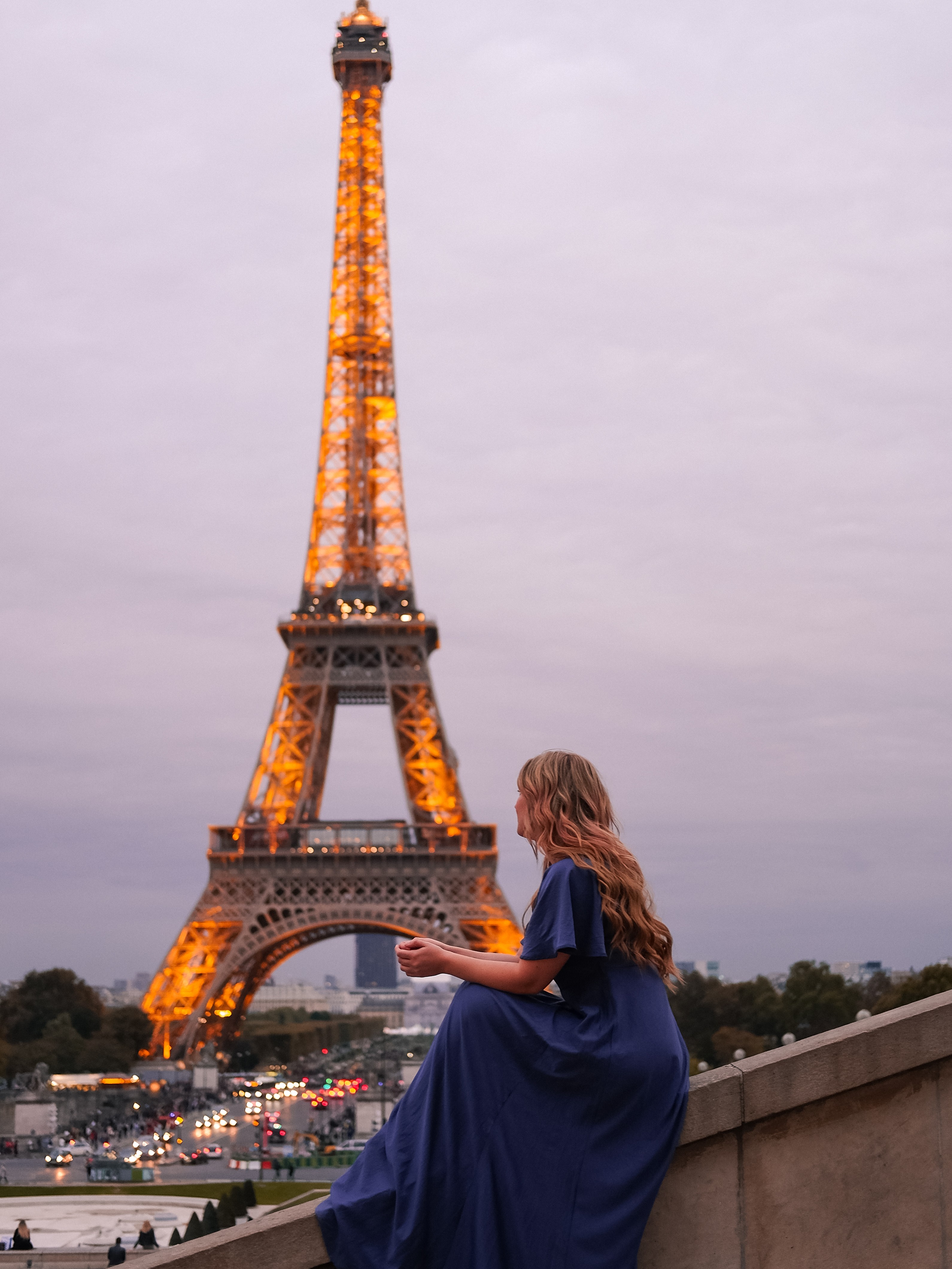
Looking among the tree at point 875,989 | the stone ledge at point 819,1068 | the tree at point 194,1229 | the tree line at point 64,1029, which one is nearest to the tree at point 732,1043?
the tree at point 875,989

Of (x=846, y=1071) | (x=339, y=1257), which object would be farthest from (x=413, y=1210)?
(x=846, y=1071)

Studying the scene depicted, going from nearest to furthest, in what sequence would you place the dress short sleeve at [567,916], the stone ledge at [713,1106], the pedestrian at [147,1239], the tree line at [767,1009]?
the dress short sleeve at [567,916] → the stone ledge at [713,1106] → the pedestrian at [147,1239] → the tree line at [767,1009]

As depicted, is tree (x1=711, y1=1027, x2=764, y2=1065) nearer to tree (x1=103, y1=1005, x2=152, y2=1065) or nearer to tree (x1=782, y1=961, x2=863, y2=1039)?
tree (x1=782, y1=961, x2=863, y2=1039)

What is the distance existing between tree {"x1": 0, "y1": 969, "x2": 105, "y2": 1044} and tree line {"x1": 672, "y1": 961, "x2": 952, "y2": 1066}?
36.4 metres

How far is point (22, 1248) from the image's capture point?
25703 millimetres

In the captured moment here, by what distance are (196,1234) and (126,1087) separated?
42811mm

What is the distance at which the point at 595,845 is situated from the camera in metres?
5.38

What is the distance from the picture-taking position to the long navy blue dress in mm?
5246

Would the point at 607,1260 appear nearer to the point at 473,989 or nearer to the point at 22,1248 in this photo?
the point at 473,989

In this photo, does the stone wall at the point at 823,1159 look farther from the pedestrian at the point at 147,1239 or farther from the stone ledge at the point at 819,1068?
the pedestrian at the point at 147,1239

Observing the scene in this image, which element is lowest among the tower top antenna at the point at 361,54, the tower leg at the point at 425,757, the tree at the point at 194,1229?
the tree at the point at 194,1229

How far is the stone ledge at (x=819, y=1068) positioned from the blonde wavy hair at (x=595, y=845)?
532 millimetres

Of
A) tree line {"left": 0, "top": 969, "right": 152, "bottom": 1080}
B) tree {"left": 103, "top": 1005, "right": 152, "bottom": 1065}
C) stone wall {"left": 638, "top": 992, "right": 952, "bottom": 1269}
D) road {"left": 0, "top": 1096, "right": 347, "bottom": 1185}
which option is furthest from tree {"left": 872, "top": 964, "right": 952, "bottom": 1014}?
tree {"left": 103, "top": 1005, "right": 152, "bottom": 1065}

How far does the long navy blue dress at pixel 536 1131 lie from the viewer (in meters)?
5.25
